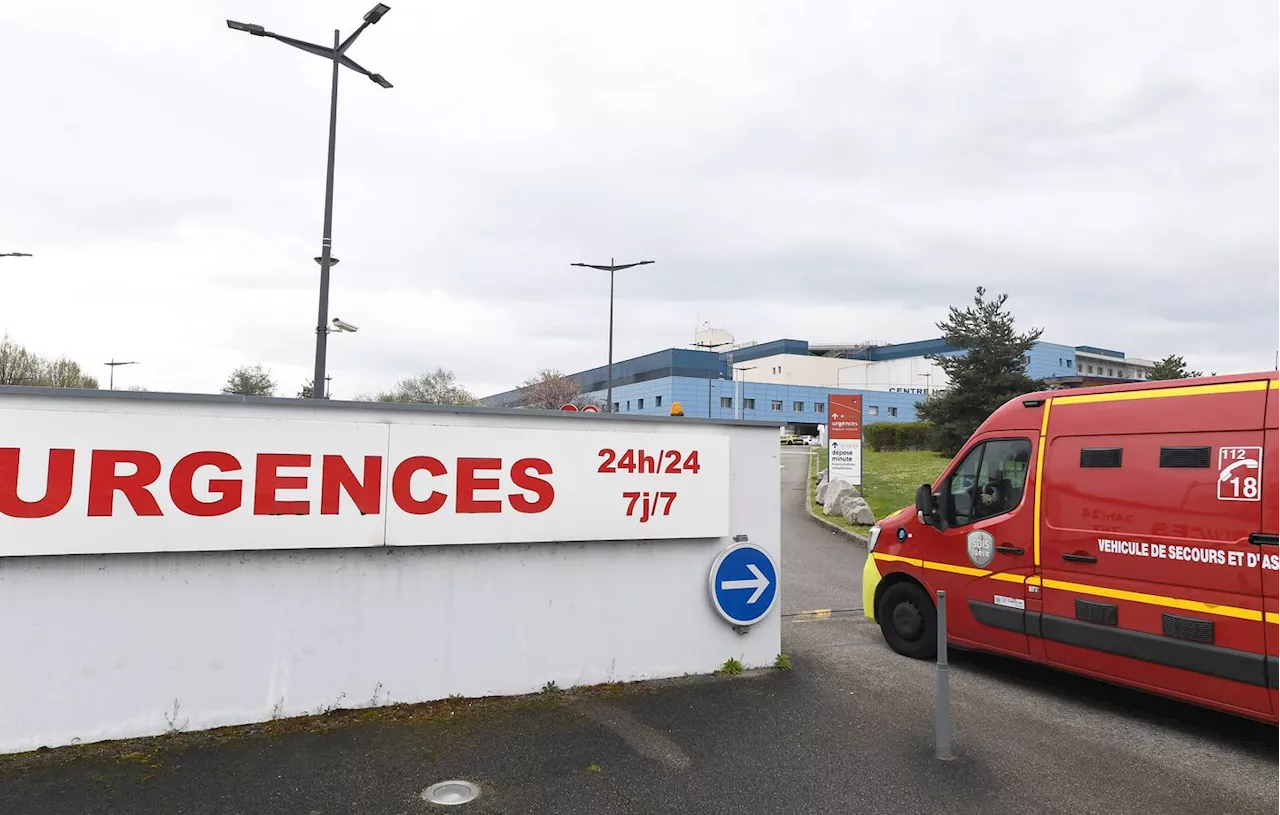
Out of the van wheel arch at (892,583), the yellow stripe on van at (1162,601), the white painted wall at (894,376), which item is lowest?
the van wheel arch at (892,583)

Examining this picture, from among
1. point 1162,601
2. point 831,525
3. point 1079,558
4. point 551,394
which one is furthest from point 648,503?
point 551,394

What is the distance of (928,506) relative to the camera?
708cm

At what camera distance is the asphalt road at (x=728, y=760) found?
14.2 feet

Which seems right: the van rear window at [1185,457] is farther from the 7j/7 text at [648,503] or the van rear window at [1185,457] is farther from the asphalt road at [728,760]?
the 7j/7 text at [648,503]

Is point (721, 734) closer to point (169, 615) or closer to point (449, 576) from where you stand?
point (449, 576)

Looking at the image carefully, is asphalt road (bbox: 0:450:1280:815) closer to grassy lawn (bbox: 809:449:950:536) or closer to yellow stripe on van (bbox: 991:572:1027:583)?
yellow stripe on van (bbox: 991:572:1027:583)

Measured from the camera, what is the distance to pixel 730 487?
6859 mm

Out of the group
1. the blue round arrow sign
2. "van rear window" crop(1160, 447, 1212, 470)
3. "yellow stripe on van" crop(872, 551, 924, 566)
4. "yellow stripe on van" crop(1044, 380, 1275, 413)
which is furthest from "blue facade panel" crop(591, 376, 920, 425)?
"van rear window" crop(1160, 447, 1212, 470)

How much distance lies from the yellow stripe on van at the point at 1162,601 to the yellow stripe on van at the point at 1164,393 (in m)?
1.41

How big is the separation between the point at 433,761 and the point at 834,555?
10460 millimetres

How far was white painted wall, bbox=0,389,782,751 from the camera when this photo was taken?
16.1ft

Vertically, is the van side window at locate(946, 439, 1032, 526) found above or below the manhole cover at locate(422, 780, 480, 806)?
above

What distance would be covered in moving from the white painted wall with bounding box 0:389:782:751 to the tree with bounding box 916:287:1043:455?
2498 cm

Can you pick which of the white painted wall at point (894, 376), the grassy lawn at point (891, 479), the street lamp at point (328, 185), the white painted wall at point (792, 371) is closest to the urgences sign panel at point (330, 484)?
the street lamp at point (328, 185)
